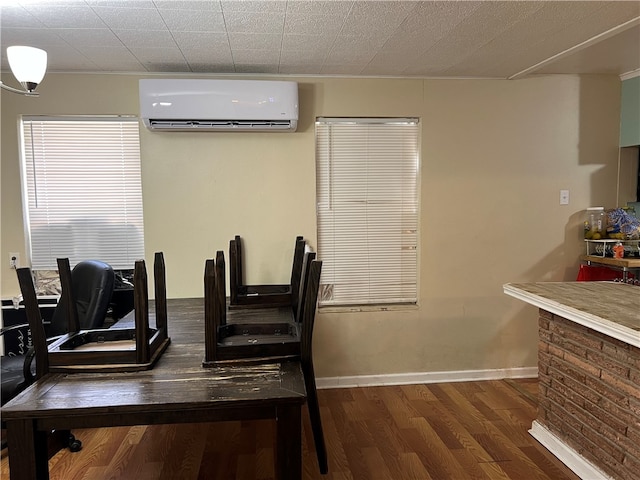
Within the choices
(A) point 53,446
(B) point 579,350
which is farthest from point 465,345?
(A) point 53,446

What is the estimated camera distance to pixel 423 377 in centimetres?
337

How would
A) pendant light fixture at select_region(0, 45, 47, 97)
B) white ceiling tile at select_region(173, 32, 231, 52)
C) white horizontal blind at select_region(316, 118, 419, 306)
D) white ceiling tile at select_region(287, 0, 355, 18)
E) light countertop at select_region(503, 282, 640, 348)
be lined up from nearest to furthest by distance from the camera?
light countertop at select_region(503, 282, 640, 348), pendant light fixture at select_region(0, 45, 47, 97), white ceiling tile at select_region(287, 0, 355, 18), white ceiling tile at select_region(173, 32, 231, 52), white horizontal blind at select_region(316, 118, 419, 306)

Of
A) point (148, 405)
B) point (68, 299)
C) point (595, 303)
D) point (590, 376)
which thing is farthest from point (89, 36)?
point (590, 376)

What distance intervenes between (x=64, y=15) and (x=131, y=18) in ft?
0.98

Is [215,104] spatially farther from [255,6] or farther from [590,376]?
[590,376]

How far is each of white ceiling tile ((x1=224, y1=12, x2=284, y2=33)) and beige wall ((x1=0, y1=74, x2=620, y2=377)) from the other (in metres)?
0.88

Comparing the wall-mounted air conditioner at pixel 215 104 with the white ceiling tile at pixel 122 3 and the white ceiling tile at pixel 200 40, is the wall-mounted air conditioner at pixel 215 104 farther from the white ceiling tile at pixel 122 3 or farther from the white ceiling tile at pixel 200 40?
the white ceiling tile at pixel 122 3

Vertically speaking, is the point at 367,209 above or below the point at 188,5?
below

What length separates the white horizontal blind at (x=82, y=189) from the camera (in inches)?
120

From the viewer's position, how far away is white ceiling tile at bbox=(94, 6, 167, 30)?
2016mm

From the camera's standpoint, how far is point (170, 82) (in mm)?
2818

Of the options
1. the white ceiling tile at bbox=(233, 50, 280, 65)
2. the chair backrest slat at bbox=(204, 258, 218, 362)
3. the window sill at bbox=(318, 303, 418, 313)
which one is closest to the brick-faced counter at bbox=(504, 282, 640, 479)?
the window sill at bbox=(318, 303, 418, 313)

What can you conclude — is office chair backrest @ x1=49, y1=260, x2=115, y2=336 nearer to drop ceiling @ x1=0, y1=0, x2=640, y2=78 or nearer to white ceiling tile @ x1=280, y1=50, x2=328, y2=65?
drop ceiling @ x1=0, y1=0, x2=640, y2=78

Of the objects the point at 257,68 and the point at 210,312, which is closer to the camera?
the point at 210,312
